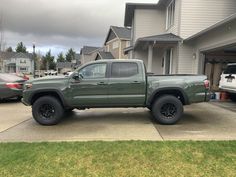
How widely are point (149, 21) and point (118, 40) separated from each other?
23.1 m

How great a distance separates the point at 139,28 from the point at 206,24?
746 centimetres

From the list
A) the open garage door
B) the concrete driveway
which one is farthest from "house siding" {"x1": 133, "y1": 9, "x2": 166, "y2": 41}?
the concrete driveway

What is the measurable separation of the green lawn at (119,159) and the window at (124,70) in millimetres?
2817

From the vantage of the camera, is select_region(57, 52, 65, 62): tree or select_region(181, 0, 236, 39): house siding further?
select_region(57, 52, 65, 62): tree

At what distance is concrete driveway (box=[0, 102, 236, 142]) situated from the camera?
23.2 ft

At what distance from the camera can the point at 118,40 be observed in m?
46.3

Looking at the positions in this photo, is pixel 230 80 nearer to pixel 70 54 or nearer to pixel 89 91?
pixel 89 91

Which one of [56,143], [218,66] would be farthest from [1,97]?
[218,66]

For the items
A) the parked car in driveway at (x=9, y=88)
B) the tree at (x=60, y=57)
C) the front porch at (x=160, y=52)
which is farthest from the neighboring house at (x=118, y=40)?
the tree at (x=60, y=57)

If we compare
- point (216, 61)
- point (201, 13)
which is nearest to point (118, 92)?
point (201, 13)

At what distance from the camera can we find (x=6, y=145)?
248 inches

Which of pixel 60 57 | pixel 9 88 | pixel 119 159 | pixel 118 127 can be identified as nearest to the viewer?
pixel 119 159

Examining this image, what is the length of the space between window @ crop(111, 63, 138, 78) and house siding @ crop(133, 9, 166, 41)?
14.8m

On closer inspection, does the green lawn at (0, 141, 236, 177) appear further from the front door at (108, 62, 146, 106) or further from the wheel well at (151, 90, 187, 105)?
the wheel well at (151, 90, 187, 105)
